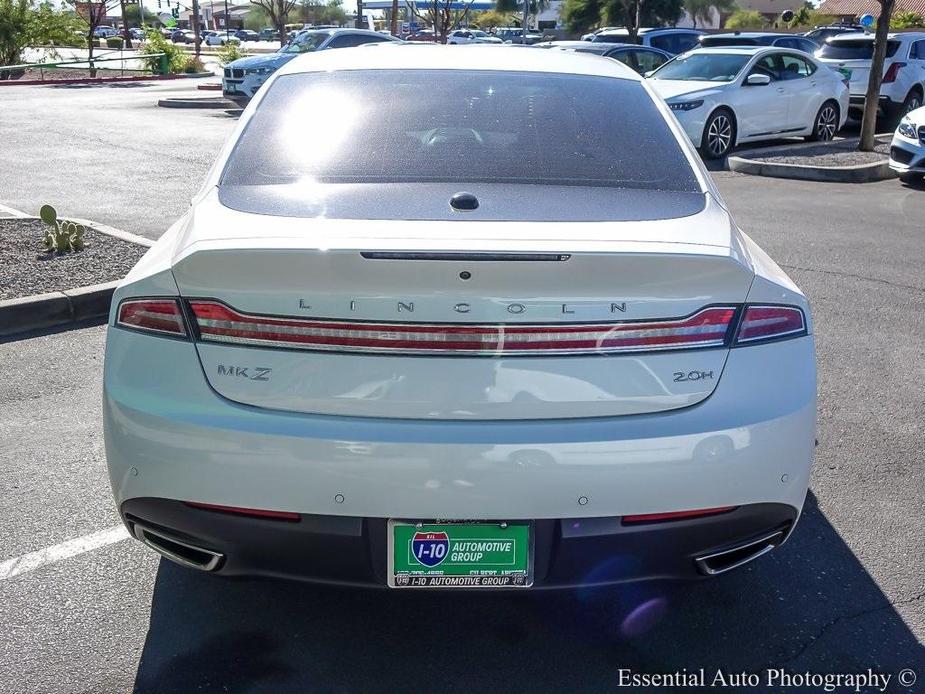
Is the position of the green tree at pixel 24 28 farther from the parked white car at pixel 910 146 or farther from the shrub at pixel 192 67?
the parked white car at pixel 910 146

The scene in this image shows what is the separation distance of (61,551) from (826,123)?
14.7 m

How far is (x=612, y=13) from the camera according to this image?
174 ft

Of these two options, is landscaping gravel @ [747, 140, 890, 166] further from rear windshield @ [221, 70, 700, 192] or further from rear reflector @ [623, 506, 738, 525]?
rear reflector @ [623, 506, 738, 525]

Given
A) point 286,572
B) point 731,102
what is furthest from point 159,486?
point 731,102

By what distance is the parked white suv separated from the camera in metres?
17.0

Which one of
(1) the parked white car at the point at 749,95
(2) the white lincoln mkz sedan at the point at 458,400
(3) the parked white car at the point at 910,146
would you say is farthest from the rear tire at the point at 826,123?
(2) the white lincoln mkz sedan at the point at 458,400

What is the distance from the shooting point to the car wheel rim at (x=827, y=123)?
50.8ft

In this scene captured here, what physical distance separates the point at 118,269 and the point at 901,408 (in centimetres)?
491

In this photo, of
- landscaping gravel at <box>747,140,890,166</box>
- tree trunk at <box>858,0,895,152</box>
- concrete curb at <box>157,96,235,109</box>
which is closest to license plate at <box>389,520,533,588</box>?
landscaping gravel at <box>747,140,890,166</box>

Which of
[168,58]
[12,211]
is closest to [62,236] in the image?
[12,211]

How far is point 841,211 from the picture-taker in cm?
1031

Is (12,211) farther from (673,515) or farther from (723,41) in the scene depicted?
(723,41)

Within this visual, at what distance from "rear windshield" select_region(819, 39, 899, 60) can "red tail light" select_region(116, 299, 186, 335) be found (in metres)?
17.8

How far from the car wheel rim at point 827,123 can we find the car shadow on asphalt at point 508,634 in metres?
13.4
